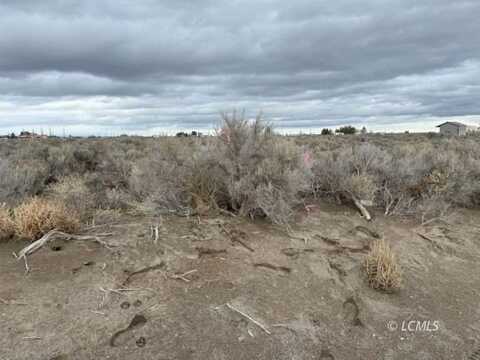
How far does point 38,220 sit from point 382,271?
5.22 metres

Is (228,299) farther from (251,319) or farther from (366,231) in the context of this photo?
(366,231)

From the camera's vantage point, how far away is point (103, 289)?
4.32 meters

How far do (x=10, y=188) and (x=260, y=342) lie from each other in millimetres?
6793

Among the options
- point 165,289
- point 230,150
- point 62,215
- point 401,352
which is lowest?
point 401,352

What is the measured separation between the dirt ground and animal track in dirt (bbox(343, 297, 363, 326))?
0.07ft

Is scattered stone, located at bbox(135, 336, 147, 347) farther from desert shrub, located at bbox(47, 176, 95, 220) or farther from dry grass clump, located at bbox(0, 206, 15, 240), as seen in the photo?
desert shrub, located at bbox(47, 176, 95, 220)

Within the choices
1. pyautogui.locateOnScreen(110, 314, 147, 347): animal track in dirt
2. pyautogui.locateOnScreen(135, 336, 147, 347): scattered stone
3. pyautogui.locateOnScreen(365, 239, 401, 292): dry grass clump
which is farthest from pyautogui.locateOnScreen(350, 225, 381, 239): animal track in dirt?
pyautogui.locateOnScreen(135, 336, 147, 347): scattered stone

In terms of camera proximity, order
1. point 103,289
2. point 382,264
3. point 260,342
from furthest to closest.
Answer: point 382,264 → point 103,289 → point 260,342

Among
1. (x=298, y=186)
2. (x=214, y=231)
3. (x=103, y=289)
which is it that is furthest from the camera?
(x=298, y=186)

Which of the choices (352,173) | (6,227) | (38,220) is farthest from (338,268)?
(6,227)

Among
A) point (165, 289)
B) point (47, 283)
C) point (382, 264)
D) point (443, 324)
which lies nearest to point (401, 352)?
point (443, 324)

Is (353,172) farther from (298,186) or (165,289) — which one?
Answer: (165,289)

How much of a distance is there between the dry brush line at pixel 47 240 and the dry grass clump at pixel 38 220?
160 mm

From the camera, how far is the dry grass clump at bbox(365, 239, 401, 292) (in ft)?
16.5
